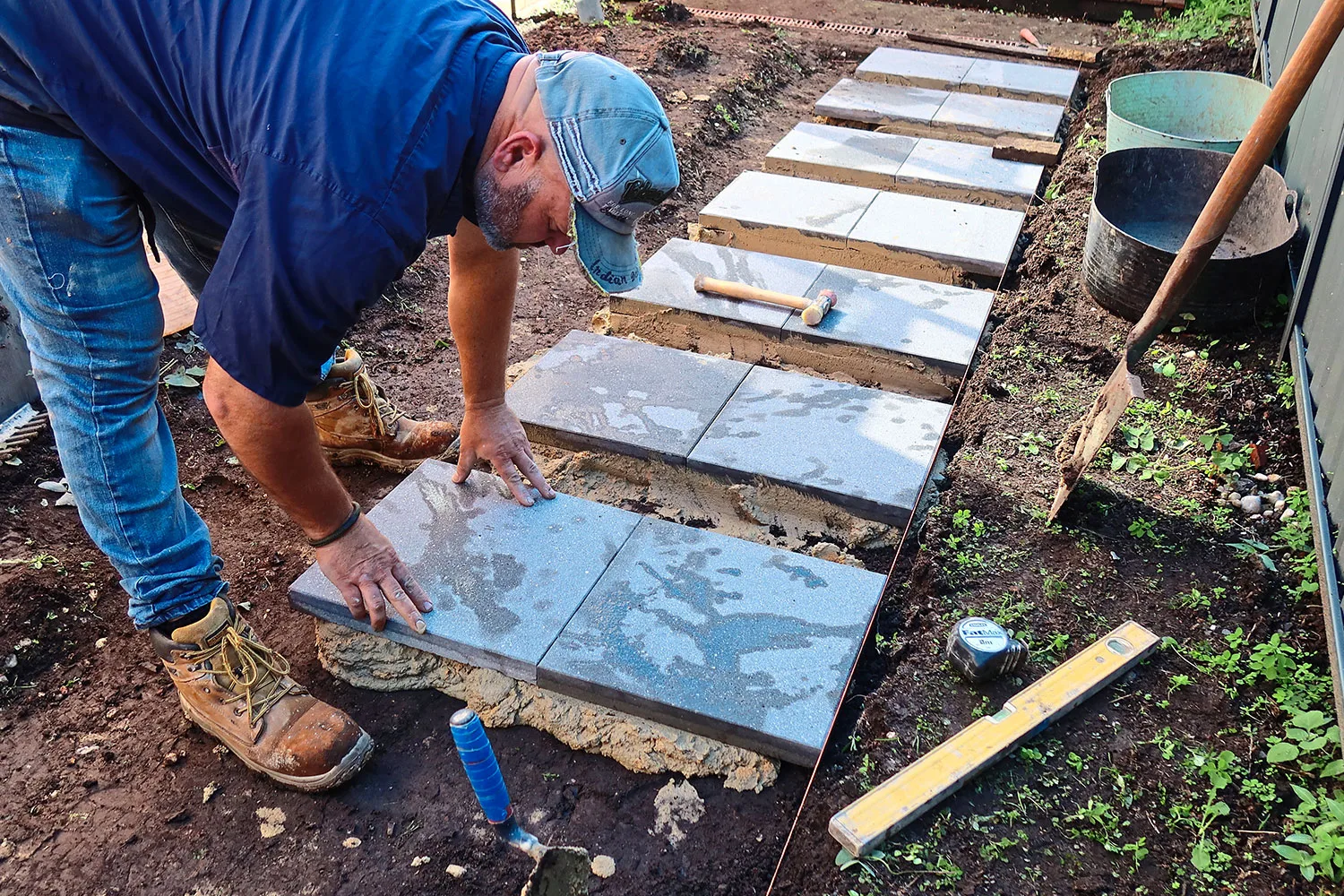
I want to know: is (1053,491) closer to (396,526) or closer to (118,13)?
(396,526)

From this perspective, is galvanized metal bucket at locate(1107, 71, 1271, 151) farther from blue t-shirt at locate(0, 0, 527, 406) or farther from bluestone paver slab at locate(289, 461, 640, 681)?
blue t-shirt at locate(0, 0, 527, 406)

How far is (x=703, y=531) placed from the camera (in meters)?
2.75

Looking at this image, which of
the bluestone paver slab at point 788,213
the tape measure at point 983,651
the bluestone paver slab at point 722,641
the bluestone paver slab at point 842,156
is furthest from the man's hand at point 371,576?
the bluestone paver slab at point 842,156

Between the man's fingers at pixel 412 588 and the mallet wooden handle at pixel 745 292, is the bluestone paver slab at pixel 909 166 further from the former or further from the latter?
the man's fingers at pixel 412 588

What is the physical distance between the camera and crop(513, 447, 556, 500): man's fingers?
2.76 meters

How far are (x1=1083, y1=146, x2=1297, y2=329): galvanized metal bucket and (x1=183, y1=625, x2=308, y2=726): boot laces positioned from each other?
3.29 meters

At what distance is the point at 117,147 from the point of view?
182cm

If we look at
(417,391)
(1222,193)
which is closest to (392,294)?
(417,391)

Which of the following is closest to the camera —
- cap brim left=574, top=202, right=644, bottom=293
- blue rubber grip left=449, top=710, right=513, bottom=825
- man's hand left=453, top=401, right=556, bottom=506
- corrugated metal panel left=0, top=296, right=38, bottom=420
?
blue rubber grip left=449, top=710, right=513, bottom=825

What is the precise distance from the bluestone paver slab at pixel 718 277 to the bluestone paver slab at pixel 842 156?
1145 millimetres

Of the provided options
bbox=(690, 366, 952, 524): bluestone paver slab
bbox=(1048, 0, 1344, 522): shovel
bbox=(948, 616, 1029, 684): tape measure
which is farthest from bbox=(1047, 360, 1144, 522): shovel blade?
bbox=(948, 616, 1029, 684): tape measure

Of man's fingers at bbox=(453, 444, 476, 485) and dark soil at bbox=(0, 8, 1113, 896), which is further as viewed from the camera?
man's fingers at bbox=(453, 444, 476, 485)

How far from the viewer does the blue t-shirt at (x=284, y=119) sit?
1.58 metres

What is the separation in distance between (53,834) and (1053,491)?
291cm
